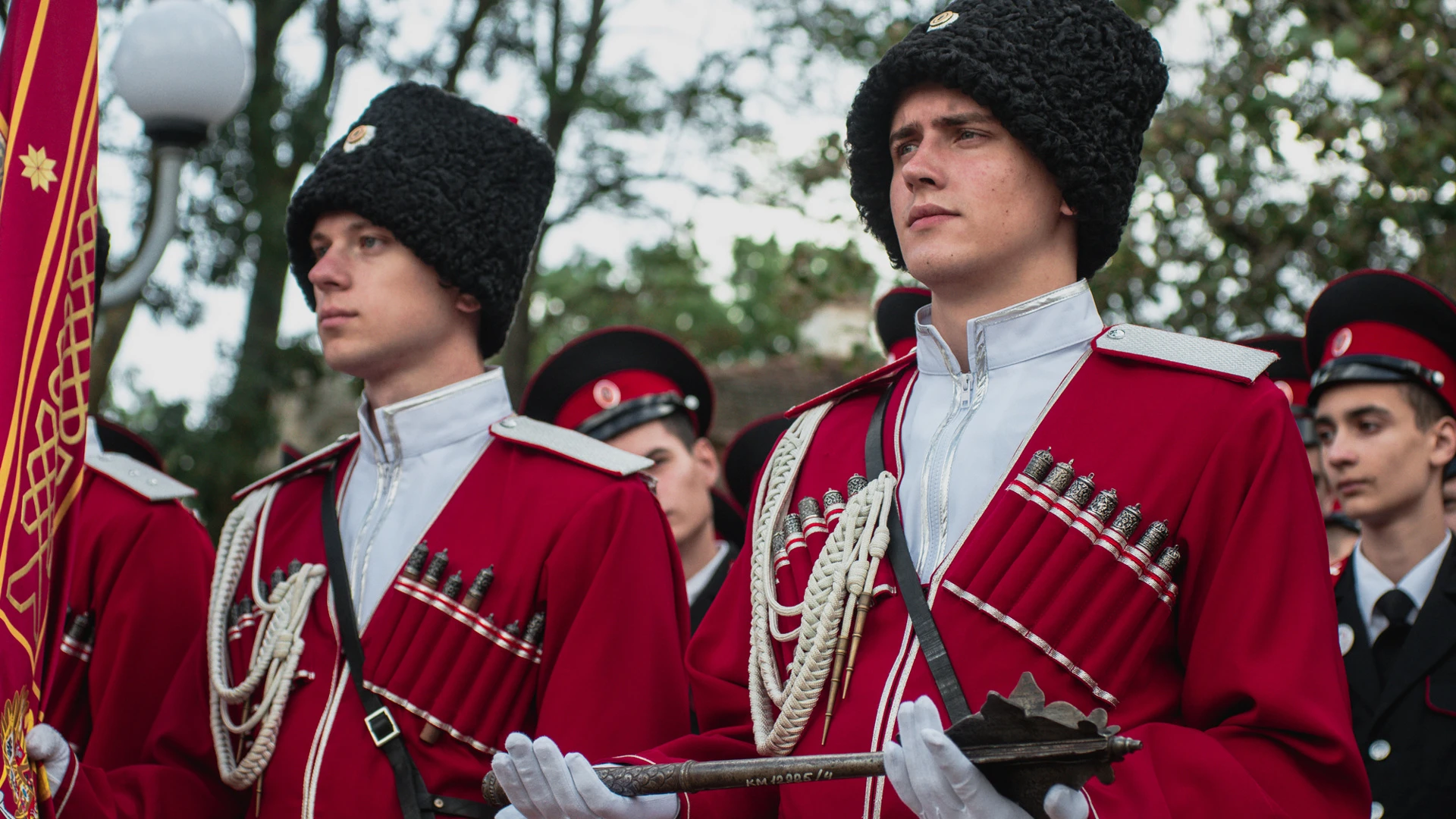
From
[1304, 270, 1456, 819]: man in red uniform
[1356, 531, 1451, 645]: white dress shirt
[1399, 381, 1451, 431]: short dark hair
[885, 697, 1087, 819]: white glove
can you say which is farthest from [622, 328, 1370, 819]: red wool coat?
[1399, 381, 1451, 431]: short dark hair

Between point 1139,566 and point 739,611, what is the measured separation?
2.79 feet

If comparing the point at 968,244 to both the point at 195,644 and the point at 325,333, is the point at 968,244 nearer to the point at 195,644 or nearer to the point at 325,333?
the point at 325,333

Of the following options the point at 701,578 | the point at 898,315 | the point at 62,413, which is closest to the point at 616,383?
the point at 701,578

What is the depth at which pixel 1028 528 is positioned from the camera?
2533 mm

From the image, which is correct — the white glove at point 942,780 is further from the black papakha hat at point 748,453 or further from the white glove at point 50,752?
the black papakha hat at point 748,453

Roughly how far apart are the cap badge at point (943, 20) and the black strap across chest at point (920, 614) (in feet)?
2.63

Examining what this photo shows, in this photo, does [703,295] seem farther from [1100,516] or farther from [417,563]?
[1100,516]

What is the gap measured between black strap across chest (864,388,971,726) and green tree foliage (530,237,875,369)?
24.8 ft

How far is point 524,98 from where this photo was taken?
49.0ft

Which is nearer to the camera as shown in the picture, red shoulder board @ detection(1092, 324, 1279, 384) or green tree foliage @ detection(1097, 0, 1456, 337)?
red shoulder board @ detection(1092, 324, 1279, 384)

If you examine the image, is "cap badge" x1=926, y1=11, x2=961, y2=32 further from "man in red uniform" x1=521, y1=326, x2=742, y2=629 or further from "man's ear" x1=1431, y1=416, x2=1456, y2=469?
"man in red uniform" x1=521, y1=326, x2=742, y2=629

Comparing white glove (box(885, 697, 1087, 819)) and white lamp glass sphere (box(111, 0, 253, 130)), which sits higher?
white lamp glass sphere (box(111, 0, 253, 130))

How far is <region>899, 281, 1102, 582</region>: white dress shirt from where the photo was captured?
2666 mm

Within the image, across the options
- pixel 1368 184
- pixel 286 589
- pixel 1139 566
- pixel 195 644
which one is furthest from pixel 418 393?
pixel 1368 184
